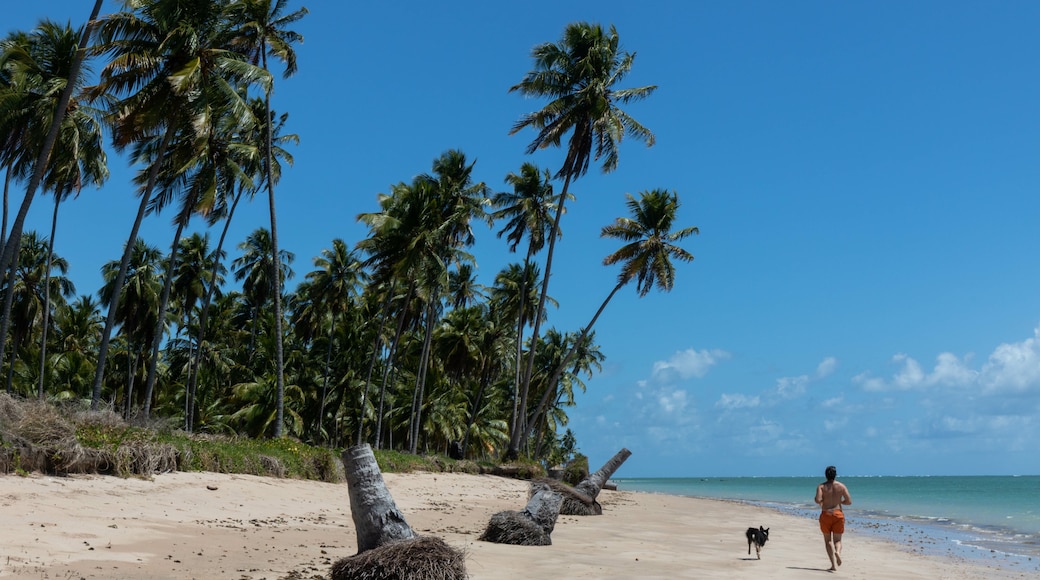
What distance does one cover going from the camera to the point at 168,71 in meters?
19.2

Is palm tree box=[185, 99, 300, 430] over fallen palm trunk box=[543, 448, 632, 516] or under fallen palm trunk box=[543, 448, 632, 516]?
over

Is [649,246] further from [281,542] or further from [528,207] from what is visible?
[281,542]

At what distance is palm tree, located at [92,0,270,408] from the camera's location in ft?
60.6

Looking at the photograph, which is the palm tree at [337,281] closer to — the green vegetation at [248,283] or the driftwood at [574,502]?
the green vegetation at [248,283]

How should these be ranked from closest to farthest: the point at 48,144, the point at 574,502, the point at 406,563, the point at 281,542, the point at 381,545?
1. the point at 406,563
2. the point at 381,545
3. the point at 281,542
4. the point at 48,144
5. the point at 574,502

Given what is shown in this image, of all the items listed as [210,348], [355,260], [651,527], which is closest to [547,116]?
[355,260]

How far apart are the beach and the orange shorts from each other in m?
0.55

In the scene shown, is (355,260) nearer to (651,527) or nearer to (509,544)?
(651,527)

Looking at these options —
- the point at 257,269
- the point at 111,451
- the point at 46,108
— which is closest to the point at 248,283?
the point at 257,269

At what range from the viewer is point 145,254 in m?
39.6

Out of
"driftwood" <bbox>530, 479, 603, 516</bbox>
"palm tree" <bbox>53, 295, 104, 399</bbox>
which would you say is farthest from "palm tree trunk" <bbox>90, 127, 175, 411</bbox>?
"palm tree" <bbox>53, 295, 104, 399</bbox>

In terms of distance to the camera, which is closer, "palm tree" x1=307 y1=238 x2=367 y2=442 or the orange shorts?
the orange shorts

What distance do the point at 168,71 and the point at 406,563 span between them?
52.8 feet

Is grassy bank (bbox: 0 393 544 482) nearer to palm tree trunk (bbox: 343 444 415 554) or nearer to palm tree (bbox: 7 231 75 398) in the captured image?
palm tree trunk (bbox: 343 444 415 554)
